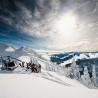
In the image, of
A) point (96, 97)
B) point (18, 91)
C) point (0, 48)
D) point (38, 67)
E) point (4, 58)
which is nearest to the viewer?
point (18, 91)

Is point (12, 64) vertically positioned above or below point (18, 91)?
above

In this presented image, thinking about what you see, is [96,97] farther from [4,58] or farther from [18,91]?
[4,58]

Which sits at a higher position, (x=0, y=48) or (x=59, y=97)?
(x=0, y=48)

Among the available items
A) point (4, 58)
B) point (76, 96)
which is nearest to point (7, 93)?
point (76, 96)

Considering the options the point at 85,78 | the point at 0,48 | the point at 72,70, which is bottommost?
the point at 85,78

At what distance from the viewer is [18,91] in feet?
23.5

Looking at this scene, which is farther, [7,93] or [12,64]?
[12,64]

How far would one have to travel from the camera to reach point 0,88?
731 centimetres

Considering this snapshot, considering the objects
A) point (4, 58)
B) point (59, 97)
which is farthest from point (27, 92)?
point (4, 58)

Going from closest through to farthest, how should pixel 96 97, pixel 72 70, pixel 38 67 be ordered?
pixel 96 97, pixel 38 67, pixel 72 70

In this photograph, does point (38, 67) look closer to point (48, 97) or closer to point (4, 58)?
point (4, 58)

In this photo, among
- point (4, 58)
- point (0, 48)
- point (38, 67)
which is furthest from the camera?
point (0, 48)

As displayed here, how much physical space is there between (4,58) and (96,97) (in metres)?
12.3

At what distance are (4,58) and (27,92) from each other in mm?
10651
